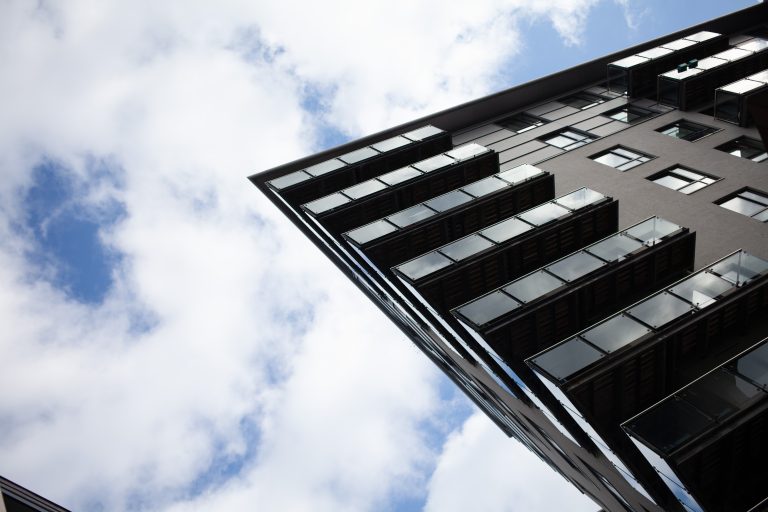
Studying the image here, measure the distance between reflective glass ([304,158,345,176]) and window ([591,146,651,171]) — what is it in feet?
33.1

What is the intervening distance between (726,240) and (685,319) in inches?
214

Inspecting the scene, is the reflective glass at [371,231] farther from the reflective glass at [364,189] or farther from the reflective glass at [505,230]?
the reflective glass at [505,230]

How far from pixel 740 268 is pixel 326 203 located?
46.2 ft

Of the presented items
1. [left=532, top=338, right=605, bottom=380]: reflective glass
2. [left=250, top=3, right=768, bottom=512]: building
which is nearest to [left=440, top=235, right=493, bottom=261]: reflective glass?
[left=250, top=3, right=768, bottom=512]: building

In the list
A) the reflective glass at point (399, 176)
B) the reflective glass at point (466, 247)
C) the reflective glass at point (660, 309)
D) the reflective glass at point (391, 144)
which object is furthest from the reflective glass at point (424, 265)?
the reflective glass at point (391, 144)

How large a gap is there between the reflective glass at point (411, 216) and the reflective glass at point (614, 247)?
A: 5.91 metres

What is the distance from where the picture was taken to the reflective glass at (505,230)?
20281mm

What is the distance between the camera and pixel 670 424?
531 inches

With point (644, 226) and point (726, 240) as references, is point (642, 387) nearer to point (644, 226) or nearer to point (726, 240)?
point (644, 226)

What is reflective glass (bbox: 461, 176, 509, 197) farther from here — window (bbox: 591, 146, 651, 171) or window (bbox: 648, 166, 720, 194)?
window (bbox: 648, 166, 720, 194)

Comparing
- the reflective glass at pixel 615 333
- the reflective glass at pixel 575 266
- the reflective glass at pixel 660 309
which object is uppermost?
the reflective glass at pixel 575 266

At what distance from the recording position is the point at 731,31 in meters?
35.8

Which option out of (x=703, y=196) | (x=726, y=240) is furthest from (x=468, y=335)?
(x=703, y=196)

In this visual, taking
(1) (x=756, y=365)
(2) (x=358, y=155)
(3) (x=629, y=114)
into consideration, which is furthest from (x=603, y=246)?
(3) (x=629, y=114)
